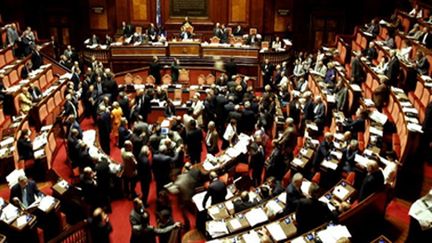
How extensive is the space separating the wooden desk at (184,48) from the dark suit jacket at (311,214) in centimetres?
1139

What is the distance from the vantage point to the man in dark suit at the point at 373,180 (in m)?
6.96

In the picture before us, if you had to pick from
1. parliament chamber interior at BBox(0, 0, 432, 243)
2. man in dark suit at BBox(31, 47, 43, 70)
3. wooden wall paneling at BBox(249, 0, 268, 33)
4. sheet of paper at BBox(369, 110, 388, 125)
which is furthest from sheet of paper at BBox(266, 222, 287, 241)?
wooden wall paneling at BBox(249, 0, 268, 33)

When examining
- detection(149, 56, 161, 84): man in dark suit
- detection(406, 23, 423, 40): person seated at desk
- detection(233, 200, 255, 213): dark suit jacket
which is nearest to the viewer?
detection(233, 200, 255, 213): dark suit jacket

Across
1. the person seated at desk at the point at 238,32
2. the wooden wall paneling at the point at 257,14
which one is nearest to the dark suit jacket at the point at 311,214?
the person seated at desk at the point at 238,32

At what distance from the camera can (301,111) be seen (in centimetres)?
1177

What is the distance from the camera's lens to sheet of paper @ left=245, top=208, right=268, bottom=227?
7.30m

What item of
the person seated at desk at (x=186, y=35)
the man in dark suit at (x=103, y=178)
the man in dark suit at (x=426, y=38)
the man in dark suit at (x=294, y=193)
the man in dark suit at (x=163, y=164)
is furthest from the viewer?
the person seated at desk at (x=186, y=35)

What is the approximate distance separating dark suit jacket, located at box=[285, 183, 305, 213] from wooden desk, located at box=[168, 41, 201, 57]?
10.8 metres

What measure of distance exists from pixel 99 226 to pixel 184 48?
11040mm

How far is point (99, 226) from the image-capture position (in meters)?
7.01

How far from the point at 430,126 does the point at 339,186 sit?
215cm

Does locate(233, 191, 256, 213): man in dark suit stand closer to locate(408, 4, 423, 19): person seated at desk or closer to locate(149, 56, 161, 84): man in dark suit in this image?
locate(149, 56, 161, 84): man in dark suit

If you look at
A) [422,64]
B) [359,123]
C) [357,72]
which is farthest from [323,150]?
[357,72]

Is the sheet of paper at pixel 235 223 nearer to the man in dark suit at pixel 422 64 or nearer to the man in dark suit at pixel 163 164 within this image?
the man in dark suit at pixel 163 164
